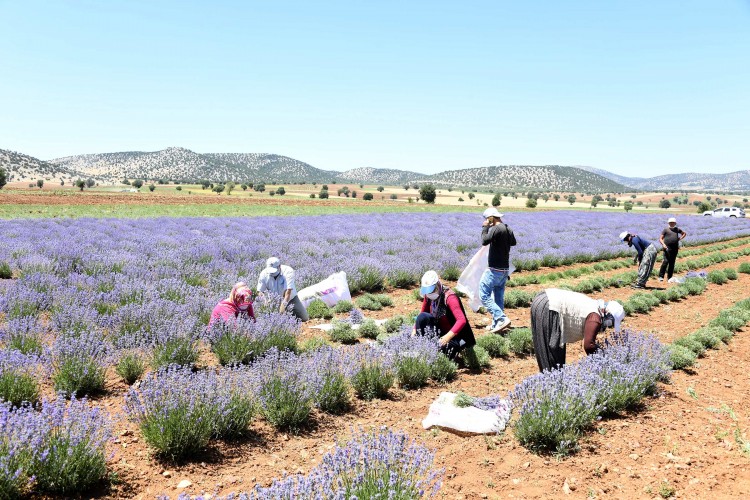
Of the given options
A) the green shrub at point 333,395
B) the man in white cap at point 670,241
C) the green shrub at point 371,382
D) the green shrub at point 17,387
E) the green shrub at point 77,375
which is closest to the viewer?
the green shrub at point 17,387

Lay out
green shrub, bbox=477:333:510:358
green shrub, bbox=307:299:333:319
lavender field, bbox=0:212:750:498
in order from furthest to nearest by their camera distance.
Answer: green shrub, bbox=307:299:333:319
green shrub, bbox=477:333:510:358
lavender field, bbox=0:212:750:498

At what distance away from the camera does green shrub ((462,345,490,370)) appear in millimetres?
5906

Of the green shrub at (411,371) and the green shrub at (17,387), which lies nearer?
the green shrub at (17,387)

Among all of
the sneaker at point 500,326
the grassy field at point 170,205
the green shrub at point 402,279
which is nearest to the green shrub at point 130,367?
the sneaker at point 500,326

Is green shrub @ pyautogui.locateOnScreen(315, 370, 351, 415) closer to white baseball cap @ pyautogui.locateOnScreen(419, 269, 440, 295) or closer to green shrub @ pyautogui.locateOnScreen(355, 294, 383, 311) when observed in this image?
white baseball cap @ pyautogui.locateOnScreen(419, 269, 440, 295)

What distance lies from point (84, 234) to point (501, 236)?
11.7m

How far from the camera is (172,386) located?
3.63 metres

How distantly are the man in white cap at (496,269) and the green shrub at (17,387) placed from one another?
600 cm

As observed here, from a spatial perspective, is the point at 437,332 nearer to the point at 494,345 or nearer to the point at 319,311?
the point at 494,345

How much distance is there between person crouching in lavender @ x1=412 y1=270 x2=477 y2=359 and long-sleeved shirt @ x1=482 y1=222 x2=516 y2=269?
2079 mm

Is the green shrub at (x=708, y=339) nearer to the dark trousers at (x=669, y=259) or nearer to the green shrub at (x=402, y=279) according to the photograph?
the green shrub at (x=402, y=279)

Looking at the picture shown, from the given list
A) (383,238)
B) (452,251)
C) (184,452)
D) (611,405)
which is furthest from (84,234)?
(611,405)

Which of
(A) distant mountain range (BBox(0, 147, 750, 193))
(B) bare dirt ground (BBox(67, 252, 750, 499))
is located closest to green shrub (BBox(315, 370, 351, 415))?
(B) bare dirt ground (BBox(67, 252, 750, 499))

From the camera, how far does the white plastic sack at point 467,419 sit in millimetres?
4129
